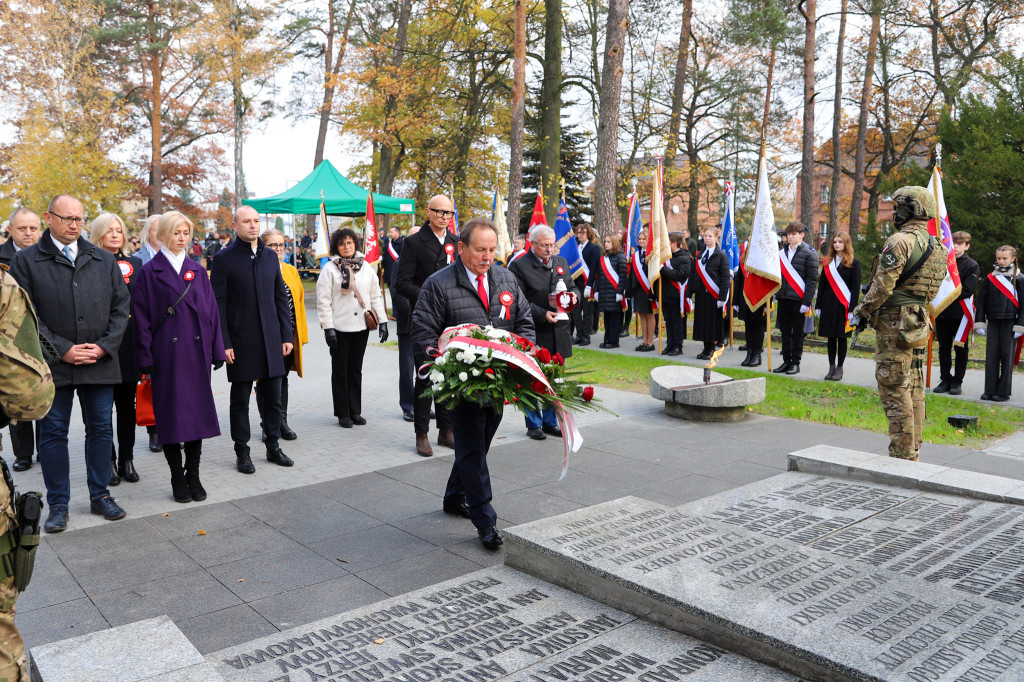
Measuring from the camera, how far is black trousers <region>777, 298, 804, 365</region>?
12281mm

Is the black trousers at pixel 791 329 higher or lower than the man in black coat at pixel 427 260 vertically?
lower

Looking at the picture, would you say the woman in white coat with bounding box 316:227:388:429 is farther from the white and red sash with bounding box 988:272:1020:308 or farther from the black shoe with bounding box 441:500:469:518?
the white and red sash with bounding box 988:272:1020:308

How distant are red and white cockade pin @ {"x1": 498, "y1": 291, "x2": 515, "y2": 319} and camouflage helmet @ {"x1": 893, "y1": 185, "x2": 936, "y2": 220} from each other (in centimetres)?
323

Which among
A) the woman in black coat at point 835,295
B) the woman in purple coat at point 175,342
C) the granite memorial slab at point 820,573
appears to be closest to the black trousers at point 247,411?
the woman in purple coat at point 175,342

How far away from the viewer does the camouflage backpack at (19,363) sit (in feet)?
8.70

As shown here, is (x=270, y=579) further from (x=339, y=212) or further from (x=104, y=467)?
(x=339, y=212)

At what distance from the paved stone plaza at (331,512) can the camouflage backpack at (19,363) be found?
5.26ft

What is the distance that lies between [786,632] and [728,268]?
1104cm

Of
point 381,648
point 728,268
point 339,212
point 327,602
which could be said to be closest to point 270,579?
point 327,602

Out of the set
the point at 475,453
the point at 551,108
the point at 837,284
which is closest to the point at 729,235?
the point at 837,284

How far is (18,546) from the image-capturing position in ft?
8.79

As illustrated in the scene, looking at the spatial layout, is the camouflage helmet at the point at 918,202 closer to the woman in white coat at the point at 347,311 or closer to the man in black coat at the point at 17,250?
the woman in white coat at the point at 347,311

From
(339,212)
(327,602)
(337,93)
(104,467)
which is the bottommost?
(327,602)

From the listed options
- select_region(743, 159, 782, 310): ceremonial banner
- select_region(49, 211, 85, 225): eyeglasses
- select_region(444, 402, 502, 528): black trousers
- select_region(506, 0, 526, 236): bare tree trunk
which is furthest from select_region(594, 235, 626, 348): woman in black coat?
select_region(49, 211, 85, 225): eyeglasses
